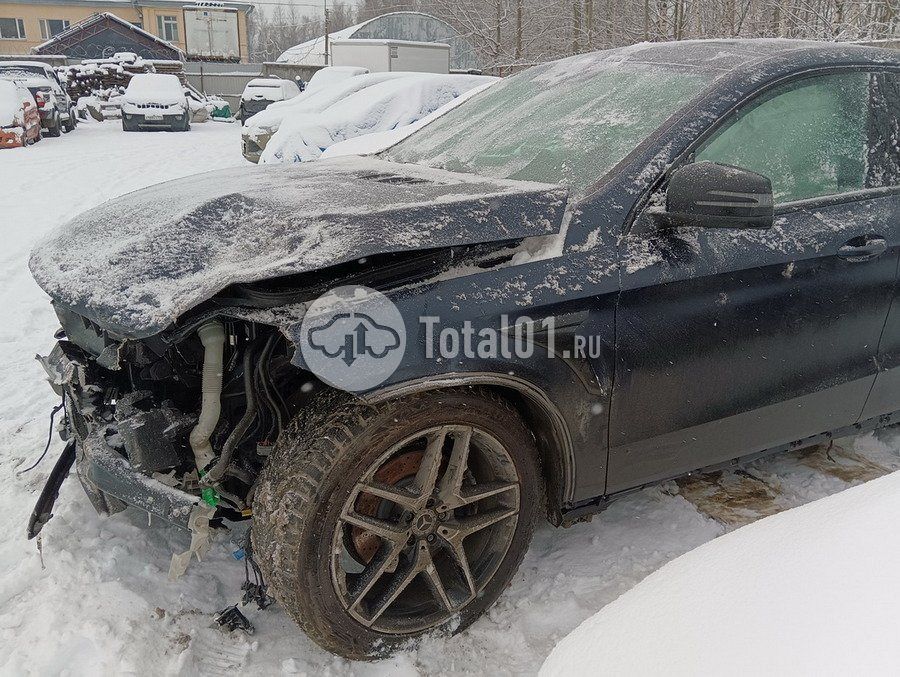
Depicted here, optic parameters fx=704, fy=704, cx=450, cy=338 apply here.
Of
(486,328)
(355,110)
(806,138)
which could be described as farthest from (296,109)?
(486,328)

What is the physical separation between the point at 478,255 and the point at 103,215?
147cm

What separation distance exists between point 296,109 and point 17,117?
6409mm

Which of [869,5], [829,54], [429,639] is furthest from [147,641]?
[869,5]

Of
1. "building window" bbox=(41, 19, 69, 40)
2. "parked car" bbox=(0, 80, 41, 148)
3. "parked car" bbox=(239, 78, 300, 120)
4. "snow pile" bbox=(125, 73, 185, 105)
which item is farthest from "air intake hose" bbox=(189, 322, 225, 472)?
"building window" bbox=(41, 19, 69, 40)

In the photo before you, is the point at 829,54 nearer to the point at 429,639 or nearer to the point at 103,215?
the point at 429,639

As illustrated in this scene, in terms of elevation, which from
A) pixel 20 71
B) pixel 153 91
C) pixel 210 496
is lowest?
pixel 210 496

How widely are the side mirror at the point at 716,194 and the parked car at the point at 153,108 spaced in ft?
67.4

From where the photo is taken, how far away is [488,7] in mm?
23266

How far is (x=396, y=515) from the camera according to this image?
2227mm

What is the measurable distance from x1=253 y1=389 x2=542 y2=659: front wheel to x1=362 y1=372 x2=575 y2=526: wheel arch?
0.06 meters

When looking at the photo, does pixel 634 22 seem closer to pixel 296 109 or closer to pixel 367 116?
pixel 296 109

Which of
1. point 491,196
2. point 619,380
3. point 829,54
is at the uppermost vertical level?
point 829,54

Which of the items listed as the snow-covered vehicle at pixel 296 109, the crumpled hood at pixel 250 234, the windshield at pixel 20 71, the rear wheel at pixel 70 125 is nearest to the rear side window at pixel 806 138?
the crumpled hood at pixel 250 234

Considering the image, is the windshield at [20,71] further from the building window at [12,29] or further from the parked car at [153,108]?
the building window at [12,29]
